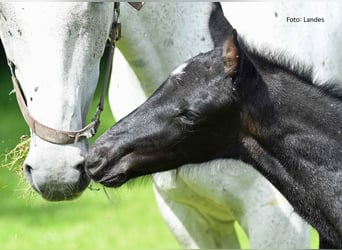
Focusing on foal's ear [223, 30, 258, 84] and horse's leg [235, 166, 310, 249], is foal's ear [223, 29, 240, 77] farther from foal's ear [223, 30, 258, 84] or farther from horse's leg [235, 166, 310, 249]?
horse's leg [235, 166, 310, 249]

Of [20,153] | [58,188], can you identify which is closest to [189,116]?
[58,188]

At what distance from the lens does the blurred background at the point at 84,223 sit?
322 inches

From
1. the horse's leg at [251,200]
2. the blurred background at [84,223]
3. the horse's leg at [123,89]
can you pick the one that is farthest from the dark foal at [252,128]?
the blurred background at [84,223]

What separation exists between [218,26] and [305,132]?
0.67 metres

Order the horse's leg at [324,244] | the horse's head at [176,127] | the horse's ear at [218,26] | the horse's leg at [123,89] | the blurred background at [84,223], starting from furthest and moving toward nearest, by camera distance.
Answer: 1. the blurred background at [84,223]
2. the horse's leg at [123,89]
3. the horse's ear at [218,26]
4. the horse's leg at [324,244]
5. the horse's head at [176,127]

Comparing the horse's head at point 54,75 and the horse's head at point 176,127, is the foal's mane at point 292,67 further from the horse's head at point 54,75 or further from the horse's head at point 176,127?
the horse's head at point 54,75

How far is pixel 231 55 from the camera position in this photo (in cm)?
442

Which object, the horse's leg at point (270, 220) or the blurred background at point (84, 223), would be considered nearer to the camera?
the horse's leg at point (270, 220)

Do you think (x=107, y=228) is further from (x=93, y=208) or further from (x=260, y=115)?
(x=260, y=115)

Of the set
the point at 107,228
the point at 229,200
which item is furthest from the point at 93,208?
the point at 229,200

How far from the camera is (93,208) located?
947 cm

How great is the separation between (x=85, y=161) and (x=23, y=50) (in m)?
0.51

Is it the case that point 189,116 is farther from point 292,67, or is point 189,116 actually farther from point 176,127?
point 292,67

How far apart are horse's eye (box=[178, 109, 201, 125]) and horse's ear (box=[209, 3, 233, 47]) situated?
427 mm
